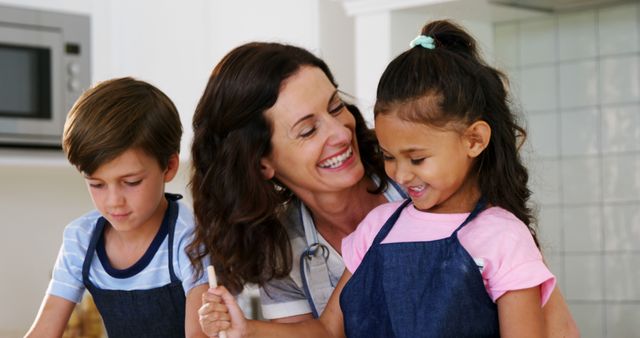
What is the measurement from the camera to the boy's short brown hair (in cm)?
164

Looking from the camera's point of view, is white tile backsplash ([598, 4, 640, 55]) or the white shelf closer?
white tile backsplash ([598, 4, 640, 55])

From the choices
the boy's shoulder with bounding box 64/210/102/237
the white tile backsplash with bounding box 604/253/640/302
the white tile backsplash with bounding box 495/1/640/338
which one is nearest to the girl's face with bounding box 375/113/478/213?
the boy's shoulder with bounding box 64/210/102/237

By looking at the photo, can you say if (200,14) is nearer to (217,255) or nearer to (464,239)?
(217,255)

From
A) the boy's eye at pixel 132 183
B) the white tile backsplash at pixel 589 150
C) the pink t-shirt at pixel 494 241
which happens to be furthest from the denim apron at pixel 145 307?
the white tile backsplash at pixel 589 150

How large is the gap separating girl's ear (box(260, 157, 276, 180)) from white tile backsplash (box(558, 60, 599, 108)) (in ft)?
4.01

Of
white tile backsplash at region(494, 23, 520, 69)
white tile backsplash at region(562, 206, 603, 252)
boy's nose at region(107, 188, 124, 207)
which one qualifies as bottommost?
white tile backsplash at region(562, 206, 603, 252)

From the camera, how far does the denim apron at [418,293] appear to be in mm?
1433

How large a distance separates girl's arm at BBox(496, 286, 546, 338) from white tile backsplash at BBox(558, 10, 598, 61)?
1.46 meters

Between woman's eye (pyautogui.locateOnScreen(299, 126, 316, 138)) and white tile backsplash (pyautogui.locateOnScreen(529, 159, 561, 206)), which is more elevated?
woman's eye (pyautogui.locateOnScreen(299, 126, 316, 138))

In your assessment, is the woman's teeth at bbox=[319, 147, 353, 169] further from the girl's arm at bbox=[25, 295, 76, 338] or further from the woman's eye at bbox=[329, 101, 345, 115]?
the girl's arm at bbox=[25, 295, 76, 338]

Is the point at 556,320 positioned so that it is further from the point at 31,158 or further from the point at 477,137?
the point at 31,158

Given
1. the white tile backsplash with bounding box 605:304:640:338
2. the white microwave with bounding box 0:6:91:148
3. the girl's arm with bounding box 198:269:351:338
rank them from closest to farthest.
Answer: the girl's arm with bounding box 198:269:351:338, the white tile backsplash with bounding box 605:304:640:338, the white microwave with bounding box 0:6:91:148

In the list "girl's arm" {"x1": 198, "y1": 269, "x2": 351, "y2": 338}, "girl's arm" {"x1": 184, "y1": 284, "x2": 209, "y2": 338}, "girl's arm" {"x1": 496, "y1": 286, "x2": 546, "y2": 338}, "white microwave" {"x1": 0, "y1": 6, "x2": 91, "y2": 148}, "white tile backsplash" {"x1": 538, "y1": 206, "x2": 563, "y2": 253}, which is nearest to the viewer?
"girl's arm" {"x1": 496, "y1": 286, "x2": 546, "y2": 338}

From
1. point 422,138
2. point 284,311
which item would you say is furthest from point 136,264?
point 422,138
